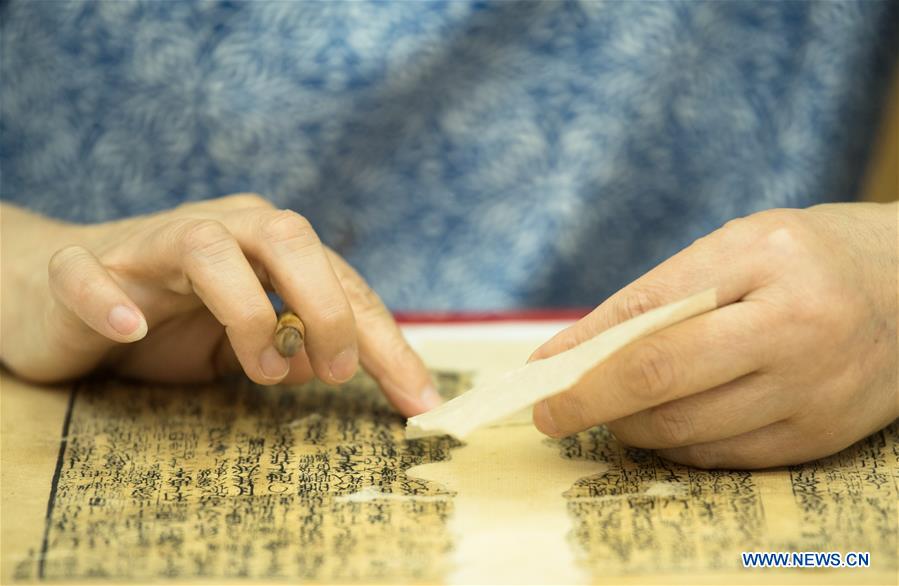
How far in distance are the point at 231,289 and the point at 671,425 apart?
28 centimetres

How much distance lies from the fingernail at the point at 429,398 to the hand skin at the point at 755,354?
113 mm

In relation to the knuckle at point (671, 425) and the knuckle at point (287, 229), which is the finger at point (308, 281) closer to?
the knuckle at point (287, 229)

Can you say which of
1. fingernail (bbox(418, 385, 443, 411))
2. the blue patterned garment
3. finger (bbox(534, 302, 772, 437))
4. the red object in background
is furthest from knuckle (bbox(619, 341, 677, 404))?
the blue patterned garment

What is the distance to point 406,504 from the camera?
563mm

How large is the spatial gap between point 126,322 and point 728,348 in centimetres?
37

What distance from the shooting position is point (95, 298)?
0.65 metres

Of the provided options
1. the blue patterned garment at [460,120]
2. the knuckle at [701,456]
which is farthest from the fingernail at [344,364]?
the blue patterned garment at [460,120]

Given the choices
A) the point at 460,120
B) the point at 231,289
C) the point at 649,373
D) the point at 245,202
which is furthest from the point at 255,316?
the point at 460,120

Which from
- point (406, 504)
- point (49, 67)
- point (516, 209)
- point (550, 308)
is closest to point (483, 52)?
point (516, 209)

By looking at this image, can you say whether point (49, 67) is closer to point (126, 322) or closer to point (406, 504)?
point (126, 322)

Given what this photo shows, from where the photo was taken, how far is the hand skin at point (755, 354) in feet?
1.80

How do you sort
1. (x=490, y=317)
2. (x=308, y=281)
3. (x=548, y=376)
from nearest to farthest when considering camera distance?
(x=548, y=376) → (x=308, y=281) → (x=490, y=317)

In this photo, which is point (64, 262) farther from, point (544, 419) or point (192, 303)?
point (544, 419)

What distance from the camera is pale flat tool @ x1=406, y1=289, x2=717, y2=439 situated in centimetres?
52
